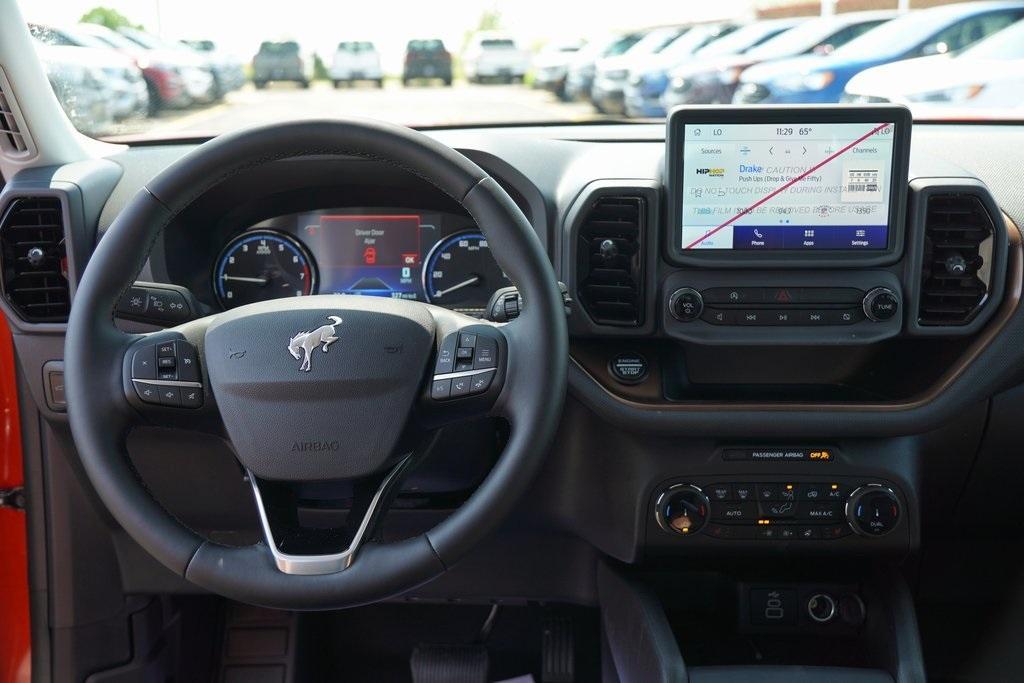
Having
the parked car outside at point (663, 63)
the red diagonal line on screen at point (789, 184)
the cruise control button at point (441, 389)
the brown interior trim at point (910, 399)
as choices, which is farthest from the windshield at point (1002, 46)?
the parked car outside at point (663, 63)

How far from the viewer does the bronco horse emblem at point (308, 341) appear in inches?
55.2

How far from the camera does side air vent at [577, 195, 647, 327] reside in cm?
179

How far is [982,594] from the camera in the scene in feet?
7.41

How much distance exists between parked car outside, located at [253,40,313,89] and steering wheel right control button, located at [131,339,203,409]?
3.39 m

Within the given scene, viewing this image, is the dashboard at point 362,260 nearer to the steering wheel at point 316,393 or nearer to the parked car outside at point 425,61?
the steering wheel at point 316,393

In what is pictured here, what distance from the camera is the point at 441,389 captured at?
1.41 metres

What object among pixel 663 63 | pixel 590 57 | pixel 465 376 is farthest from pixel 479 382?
pixel 590 57

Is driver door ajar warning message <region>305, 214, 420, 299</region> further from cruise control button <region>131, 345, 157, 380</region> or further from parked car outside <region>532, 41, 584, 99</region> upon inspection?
parked car outside <region>532, 41, 584, 99</region>

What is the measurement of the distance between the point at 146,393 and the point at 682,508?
3.08 ft

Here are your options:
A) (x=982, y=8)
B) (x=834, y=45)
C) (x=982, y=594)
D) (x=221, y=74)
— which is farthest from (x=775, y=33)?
(x=982, y=594)

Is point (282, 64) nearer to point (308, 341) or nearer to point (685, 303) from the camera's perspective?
point (685, 303)

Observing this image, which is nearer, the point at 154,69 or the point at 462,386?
the point at 462,386

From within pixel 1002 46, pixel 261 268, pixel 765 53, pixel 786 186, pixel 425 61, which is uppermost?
pixel 765 53

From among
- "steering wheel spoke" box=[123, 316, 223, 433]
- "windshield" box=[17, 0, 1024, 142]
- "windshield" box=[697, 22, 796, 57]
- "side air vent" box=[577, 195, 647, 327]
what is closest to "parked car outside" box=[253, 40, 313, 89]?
"windshield" box=[17, 0, 1024, 142]
